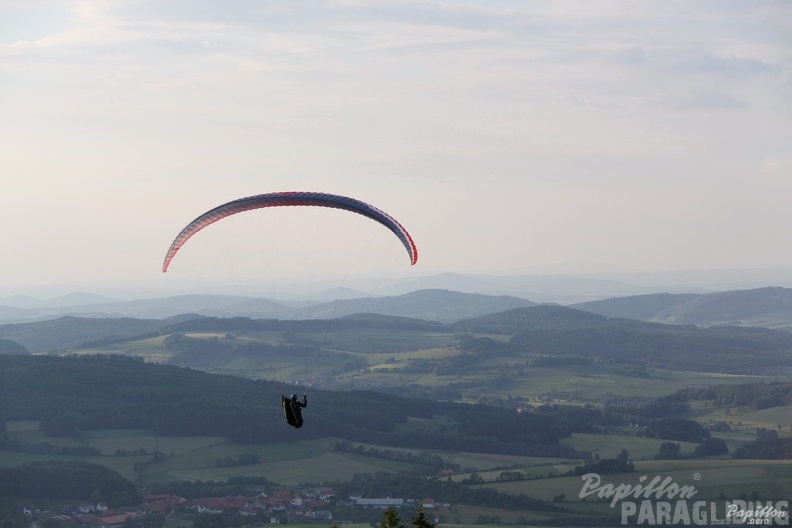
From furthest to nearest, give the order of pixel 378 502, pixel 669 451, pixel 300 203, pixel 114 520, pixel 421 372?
pixel 421 372
pixel 669 451
pixel 378 502
pixel 114 520
pixel 300 203

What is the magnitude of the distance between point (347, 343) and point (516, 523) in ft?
390

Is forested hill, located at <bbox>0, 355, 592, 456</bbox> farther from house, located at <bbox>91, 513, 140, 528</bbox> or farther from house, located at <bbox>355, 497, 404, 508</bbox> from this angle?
house, located at <bbox>91, 513, 140, 528</bbox>

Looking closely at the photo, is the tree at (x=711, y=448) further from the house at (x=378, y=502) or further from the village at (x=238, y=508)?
the village at (x=238, y=508)

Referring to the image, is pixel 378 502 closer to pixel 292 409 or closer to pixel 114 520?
pixel 114 520

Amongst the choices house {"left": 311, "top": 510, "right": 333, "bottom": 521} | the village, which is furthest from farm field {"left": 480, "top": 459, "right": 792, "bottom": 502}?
house {"left": 311, "top": 510, "right": 333, "bottom": 521}

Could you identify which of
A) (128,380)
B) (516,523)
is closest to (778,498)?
(516,523)

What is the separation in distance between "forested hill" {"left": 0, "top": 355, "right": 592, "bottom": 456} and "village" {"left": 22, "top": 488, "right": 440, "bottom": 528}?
16.8 m

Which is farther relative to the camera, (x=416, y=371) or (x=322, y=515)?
(x=416, y=371)

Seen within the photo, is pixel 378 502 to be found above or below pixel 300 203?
below

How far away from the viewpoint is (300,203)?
124 ft

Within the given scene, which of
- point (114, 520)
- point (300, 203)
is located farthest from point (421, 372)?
point (300, 203)

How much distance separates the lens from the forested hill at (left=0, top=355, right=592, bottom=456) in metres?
94.7

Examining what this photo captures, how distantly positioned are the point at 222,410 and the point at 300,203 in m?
63.6

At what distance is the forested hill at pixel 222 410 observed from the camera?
94.7 m
